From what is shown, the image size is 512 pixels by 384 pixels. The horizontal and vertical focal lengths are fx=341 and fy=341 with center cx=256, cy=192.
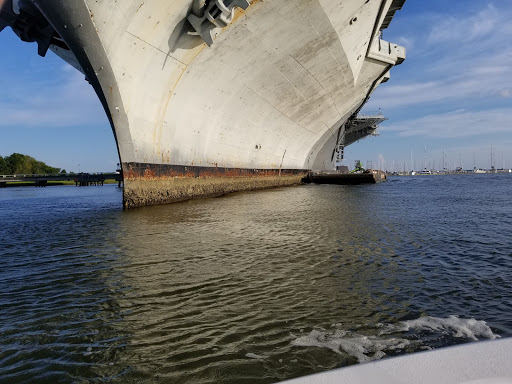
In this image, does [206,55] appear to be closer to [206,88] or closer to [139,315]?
[206,88]

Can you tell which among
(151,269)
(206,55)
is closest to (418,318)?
(151,269)

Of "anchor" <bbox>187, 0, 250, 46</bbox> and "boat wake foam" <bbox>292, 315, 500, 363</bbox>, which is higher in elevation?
"anchor" <bbox>187, 0, 250, 46</bbox>

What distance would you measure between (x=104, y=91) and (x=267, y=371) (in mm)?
10191

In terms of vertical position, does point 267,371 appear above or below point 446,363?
below

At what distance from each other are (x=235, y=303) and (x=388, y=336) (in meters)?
1.44

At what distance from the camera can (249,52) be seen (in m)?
13.7

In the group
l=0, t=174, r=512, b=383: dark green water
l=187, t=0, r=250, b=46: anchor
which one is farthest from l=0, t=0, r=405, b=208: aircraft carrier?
l=0, t=174, r=512, b=383: dark green water

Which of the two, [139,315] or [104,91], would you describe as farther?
[104,91]

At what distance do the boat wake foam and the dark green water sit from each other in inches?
0.6

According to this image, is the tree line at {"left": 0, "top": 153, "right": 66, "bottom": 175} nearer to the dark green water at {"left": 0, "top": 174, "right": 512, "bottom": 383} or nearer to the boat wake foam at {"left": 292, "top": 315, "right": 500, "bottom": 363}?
the dark green water at {"left": 0, "top": 174, "right": 512, "bottom": 383}

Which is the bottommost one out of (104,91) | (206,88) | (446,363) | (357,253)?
(357,253)

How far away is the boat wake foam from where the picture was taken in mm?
2490

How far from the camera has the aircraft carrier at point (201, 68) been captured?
962cm

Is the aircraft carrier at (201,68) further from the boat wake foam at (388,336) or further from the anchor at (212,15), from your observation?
the boat wake foam at (388,336)
